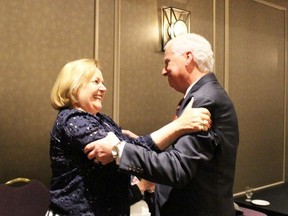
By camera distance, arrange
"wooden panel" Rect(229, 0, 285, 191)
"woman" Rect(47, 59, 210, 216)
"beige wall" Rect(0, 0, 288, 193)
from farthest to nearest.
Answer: "wooden panel" Rect(229, 0, 285, 191) → "beige wall" Rect(0, 0, 288, 193) → "woman" Rect(47, 59, 210, 216)

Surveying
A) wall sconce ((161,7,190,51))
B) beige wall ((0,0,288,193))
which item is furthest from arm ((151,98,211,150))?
wall sconce ((161,7,190,51))

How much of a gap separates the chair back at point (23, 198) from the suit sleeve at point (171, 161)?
103 centimetres

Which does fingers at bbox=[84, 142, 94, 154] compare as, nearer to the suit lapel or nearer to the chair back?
the suit lapel

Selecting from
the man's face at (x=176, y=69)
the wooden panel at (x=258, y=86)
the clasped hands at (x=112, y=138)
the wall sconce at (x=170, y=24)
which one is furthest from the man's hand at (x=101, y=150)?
the wooden panel at (x=258, y=86)

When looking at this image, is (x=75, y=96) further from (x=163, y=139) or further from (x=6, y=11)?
(x=6, y=11)

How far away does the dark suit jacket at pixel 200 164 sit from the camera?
1.30m

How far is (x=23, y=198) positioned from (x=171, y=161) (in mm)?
1147

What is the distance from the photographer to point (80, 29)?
253 centimetres

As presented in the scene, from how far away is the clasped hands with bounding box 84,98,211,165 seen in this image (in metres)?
1.33

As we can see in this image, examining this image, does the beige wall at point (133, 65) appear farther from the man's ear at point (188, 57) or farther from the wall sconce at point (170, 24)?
the man's ear at point (188, 57)

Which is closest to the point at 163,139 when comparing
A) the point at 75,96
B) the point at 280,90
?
the point at 75,96

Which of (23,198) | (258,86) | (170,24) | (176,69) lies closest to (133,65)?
(170,24)

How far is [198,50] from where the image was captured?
1.59m

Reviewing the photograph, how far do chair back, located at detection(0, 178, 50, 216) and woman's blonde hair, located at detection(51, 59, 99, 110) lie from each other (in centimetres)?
77
